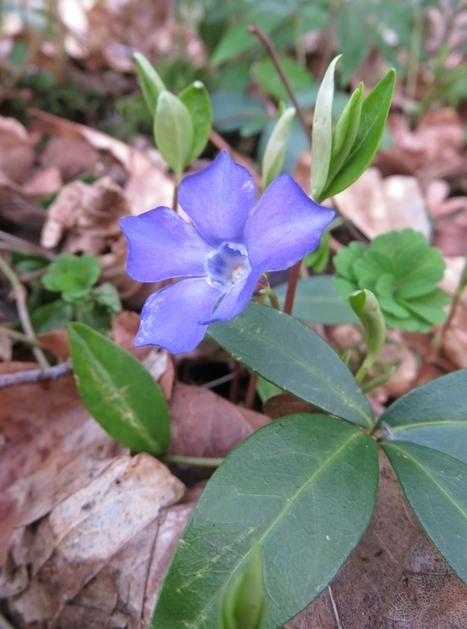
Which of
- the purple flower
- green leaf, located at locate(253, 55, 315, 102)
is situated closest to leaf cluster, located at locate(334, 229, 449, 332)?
the purple flower

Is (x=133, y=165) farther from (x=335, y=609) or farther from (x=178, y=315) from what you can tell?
(x=335, y=609)

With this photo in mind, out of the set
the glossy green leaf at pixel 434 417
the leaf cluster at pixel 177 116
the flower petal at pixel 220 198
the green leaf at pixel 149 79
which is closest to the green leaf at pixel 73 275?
the leaf cluster at pixel 177 116

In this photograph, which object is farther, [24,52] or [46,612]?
[24,52]

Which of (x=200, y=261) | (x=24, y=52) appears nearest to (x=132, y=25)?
(x=24, y=52)

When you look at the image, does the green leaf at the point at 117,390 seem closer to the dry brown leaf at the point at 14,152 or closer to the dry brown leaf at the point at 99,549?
the dry brown leaf at the point at 99,549

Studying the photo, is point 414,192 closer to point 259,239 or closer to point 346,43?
point 346,43

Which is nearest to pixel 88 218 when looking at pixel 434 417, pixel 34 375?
pixel 34 375
